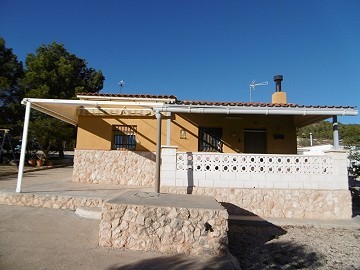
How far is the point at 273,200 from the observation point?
793 cm

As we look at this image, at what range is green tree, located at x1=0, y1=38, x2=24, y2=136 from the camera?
1928 centimetres

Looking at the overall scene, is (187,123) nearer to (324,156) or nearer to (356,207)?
(324,156)

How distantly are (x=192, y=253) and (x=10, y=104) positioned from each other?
65.2 ft

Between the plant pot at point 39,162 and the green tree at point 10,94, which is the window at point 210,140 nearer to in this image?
the plant pot at point 39,162

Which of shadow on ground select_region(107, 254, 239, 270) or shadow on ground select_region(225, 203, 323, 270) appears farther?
shadow on ground select_region(225, 203, 323, 270)

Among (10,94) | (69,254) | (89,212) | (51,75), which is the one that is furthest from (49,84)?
(69,254)

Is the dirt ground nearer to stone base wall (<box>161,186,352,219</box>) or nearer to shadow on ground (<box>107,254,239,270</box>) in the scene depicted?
shadow on ground (<box>107,254,239,270</box>)

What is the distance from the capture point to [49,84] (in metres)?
20.9

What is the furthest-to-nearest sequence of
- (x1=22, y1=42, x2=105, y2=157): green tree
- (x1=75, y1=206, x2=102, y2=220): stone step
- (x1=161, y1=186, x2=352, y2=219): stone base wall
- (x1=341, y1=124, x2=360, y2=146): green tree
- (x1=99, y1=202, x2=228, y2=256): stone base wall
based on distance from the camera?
(x1=341, y1=124, x2=360, y2=146): green tree
(x1=22, y1=42, x2=105, y2=157): green tree
(x1=161, y1=186, x2=352, y2=219): stone base wall
(x1=75, y1=206, x2=102, y2=220): stone step
(x1=99, y1=202, x2=228, y2=256): stone base wall

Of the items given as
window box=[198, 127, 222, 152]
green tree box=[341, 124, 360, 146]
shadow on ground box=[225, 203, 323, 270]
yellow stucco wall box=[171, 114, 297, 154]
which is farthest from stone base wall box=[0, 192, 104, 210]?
green tree box=[341, 124, 360, 146]

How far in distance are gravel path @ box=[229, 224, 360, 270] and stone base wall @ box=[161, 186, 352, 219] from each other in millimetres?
682

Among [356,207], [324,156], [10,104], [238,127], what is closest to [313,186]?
[324,156]

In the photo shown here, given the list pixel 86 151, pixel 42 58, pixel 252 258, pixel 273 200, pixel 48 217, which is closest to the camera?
pixel 252 258

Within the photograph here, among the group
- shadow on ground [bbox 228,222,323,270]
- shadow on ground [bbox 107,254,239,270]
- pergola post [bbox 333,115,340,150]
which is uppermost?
pergola post [bbox 333,115,340,150]
